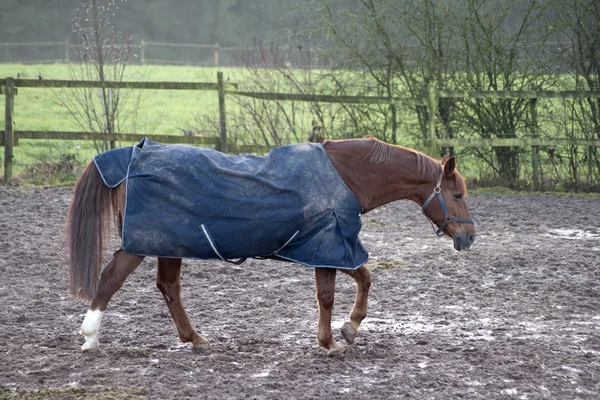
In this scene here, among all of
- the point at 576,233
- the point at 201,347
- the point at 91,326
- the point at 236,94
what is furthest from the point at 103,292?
the point at 236,94

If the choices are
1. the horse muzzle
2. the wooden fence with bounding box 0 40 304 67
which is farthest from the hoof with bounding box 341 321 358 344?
the wooden fence with bounding box 0 40 304 67

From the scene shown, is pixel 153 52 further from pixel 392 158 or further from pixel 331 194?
pixel 331 194

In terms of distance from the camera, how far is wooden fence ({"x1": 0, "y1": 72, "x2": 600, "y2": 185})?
10.7 m

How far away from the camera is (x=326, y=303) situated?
4410mm

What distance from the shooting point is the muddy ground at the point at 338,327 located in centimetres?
384

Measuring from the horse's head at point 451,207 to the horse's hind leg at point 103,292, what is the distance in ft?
6.29

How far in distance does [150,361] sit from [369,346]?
135 centimetres

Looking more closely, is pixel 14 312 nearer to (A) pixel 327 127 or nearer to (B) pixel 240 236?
(B) pixel 240 236

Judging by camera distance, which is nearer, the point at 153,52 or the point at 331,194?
the point at 331,194

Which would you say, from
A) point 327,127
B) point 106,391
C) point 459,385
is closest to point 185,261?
point 106,391

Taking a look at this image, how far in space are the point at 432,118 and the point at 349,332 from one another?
7.21 metres

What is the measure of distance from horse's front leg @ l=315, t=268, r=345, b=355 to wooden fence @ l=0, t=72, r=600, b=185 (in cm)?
703

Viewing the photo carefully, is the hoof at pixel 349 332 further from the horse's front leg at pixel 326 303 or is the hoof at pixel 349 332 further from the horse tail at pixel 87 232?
the horse tail at pixel 87 232

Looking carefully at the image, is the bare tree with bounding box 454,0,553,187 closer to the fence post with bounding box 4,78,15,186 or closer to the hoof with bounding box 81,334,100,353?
the fence post with bounding box 4,78,15,186
